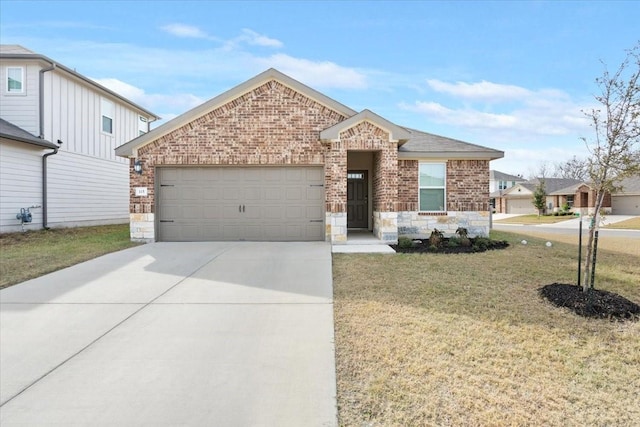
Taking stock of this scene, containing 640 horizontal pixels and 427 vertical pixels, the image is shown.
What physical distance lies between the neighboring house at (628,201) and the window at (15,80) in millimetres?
44758

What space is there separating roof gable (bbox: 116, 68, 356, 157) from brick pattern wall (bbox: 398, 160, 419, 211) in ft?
8.04

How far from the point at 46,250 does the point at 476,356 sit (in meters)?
10.8

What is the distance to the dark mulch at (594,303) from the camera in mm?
4680

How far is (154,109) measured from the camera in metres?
21.4

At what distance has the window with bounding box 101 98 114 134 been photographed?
17.0m

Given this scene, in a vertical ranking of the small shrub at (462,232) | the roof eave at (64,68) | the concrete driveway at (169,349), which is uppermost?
the roof eave at (64,68)

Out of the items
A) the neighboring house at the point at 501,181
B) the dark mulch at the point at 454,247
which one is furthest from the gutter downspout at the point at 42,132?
the neighboring house at the point at 501,181

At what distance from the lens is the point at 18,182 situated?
42.0ft

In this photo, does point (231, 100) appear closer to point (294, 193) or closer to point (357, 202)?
point (294, 193)

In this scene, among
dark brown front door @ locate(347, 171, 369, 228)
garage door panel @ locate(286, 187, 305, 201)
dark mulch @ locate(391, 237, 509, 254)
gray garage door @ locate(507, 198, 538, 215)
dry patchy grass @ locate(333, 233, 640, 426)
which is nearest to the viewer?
dry patchy grass @ locate(333, 233, 640, 426)

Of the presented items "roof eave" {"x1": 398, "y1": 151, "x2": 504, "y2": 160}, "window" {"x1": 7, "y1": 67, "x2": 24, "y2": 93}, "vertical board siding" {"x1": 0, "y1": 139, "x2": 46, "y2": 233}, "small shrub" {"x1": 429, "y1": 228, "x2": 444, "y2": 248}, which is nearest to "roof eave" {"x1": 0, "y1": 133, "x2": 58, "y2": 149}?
"vertical board siding" {"x1": 0, "y1": 139, "x2": 46, "y2": 233}

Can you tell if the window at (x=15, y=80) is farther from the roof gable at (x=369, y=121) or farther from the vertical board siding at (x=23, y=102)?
the roof gable at (x=369, y=121)

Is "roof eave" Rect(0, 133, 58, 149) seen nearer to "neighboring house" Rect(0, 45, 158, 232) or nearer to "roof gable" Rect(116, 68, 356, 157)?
"neighboring house" Rect(0, 45, 158, 232)

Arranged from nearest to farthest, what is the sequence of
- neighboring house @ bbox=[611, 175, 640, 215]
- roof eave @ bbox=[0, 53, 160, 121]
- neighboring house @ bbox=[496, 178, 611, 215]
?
1. roof eave @ bbox=[0, 53, 160, 121]
2. neighboring house @ bbox=[611, 175, 640, 215]
3. neighboring house @ bbox=[496, 178, 611, 215]
